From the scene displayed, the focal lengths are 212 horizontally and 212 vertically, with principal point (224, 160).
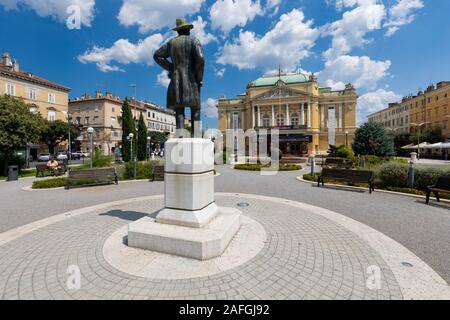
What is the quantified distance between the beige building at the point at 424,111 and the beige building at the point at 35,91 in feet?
196

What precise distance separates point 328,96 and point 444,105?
72.8 ft

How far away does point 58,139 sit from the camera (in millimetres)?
40688

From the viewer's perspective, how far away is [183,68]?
4.80 metres

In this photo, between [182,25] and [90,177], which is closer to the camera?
[182,25]

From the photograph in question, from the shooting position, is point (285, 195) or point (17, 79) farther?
point (17, 79)

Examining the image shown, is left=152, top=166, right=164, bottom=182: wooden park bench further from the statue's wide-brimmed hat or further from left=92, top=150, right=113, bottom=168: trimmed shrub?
the statue's wide-brimmed hat

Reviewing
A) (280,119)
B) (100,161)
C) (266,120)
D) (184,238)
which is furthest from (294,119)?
(184,238)

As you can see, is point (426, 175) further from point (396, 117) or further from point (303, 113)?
point (396, 117)

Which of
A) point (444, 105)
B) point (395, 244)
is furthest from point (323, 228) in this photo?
point (444, 105)

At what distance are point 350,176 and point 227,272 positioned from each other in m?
8.87

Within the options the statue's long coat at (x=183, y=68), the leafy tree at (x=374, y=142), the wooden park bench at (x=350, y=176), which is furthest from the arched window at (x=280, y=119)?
the statue's long coat at (x=183, y=68)

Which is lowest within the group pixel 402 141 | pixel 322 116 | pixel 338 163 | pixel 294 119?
pixel 338 163

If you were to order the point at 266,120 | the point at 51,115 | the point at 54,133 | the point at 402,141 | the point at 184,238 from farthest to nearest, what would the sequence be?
1. the point at 266,120
2. the point at 402,141
3. the point at 51,115
4. the point at 54,133
5. the point at 184,238
